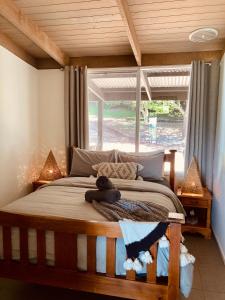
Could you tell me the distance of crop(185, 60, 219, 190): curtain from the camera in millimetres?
3096

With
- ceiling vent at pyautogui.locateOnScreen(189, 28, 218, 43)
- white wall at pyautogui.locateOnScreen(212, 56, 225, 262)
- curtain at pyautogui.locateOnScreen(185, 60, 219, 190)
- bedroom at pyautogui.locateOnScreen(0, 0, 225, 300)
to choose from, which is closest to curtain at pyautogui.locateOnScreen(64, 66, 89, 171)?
bedroom at pyautogui.locateOnScreen(0, 0, 225, 300)

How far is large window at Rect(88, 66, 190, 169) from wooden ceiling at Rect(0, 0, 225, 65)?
348 mm

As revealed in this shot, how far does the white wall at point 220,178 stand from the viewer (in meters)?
2.54

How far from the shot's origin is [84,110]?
136 inches

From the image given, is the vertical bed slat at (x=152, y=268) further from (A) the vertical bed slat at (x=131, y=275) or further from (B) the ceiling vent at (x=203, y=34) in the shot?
(B) the ceiling vent at (x=203, y=34)

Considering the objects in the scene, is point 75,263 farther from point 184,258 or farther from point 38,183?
point 38,183

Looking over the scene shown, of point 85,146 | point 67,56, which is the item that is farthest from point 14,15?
point 85,146

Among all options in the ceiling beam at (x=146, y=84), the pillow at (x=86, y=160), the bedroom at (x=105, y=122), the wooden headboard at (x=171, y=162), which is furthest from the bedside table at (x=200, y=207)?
the ceiling beam at (x=146, y=84)

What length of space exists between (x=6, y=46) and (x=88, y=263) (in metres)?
2.65

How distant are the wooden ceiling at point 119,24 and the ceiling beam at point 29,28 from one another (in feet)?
0.11

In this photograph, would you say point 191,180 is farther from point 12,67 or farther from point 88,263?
point 12,67

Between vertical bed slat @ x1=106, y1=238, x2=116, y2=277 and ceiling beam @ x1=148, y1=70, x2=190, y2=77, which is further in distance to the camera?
ceiling beam @ x1=148, y1=70, x2=190, y2=77

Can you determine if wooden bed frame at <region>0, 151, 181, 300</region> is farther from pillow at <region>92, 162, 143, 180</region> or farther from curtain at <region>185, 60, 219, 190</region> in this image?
curtain at <region>185, 60, 219, 190</region>

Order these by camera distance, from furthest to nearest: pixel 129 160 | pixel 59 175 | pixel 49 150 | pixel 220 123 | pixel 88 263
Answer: pixel 49 150 < pixel 59 175 < pixel 129 160 < pixel 220 123 < pixel 88 263
